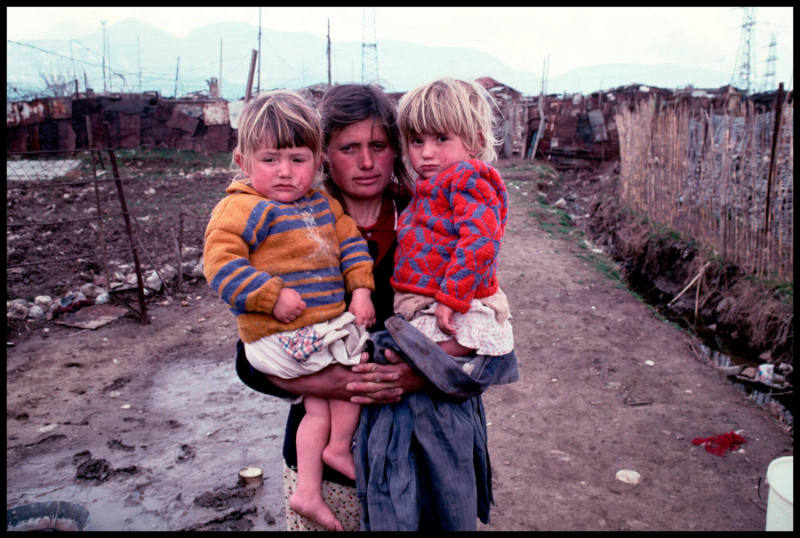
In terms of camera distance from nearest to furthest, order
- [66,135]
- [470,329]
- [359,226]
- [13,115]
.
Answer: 1. [470,329]
2. [359,226]
3. [13,115]
4. [66,135]

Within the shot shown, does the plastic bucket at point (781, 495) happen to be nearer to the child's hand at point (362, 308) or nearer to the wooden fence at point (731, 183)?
the child's hand at point (362, 308)

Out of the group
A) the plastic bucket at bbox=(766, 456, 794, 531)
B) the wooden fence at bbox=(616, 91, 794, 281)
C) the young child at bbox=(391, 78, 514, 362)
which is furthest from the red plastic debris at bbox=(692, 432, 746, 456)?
the young child at bbox=(391, 78, 514, 362)

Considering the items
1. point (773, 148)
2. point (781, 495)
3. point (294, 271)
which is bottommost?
point (781, 495)

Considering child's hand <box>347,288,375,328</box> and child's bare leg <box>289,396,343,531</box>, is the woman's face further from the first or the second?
child's bare leg <box>289,396,343,531</box>

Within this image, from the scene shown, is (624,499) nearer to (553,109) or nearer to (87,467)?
(87,467)

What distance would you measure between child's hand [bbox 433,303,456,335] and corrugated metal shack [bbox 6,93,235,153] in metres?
17.8

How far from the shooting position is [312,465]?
1648mm

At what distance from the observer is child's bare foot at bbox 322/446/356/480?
1.64 m

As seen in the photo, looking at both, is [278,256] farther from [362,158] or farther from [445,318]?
[445,318]

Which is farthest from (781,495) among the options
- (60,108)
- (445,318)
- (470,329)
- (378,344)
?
(60,108)

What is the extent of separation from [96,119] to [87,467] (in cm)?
1703

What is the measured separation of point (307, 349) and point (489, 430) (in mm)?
2904

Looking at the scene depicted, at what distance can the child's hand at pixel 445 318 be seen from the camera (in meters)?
1.58

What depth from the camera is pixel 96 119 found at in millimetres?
17547
